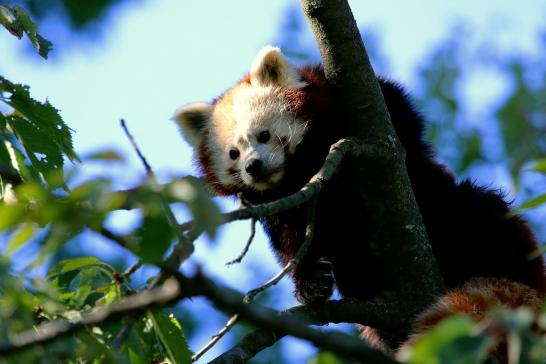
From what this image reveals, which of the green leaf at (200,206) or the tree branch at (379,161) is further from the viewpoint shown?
the tree branch at (379,161)

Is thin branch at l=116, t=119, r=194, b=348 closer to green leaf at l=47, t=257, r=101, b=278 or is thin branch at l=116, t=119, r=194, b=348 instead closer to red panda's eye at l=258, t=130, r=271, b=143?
green leaf at l=47, t=257, r=101, b=278

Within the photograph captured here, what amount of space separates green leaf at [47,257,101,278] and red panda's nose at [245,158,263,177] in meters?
2.65

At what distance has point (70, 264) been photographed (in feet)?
9.91

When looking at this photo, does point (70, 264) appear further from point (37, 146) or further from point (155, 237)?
point (155, 237)

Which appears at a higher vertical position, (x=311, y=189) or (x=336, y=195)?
(x=336, y=195)

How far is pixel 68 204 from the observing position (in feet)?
6.39

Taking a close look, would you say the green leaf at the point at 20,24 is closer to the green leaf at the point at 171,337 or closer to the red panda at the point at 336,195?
the green leaf at the point at 171,337

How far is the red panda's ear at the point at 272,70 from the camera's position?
6352 millimetres

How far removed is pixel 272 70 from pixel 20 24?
2929 millimetres

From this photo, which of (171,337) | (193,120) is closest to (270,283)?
(171,337)

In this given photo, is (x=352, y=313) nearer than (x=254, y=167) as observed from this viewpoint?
Yes

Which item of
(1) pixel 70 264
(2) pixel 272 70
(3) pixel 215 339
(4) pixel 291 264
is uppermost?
(2) pixel 272 70

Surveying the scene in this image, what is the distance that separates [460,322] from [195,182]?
2.52 ft

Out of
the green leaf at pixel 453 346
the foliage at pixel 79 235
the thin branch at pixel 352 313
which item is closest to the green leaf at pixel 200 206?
the foliage at pixel 79 235
